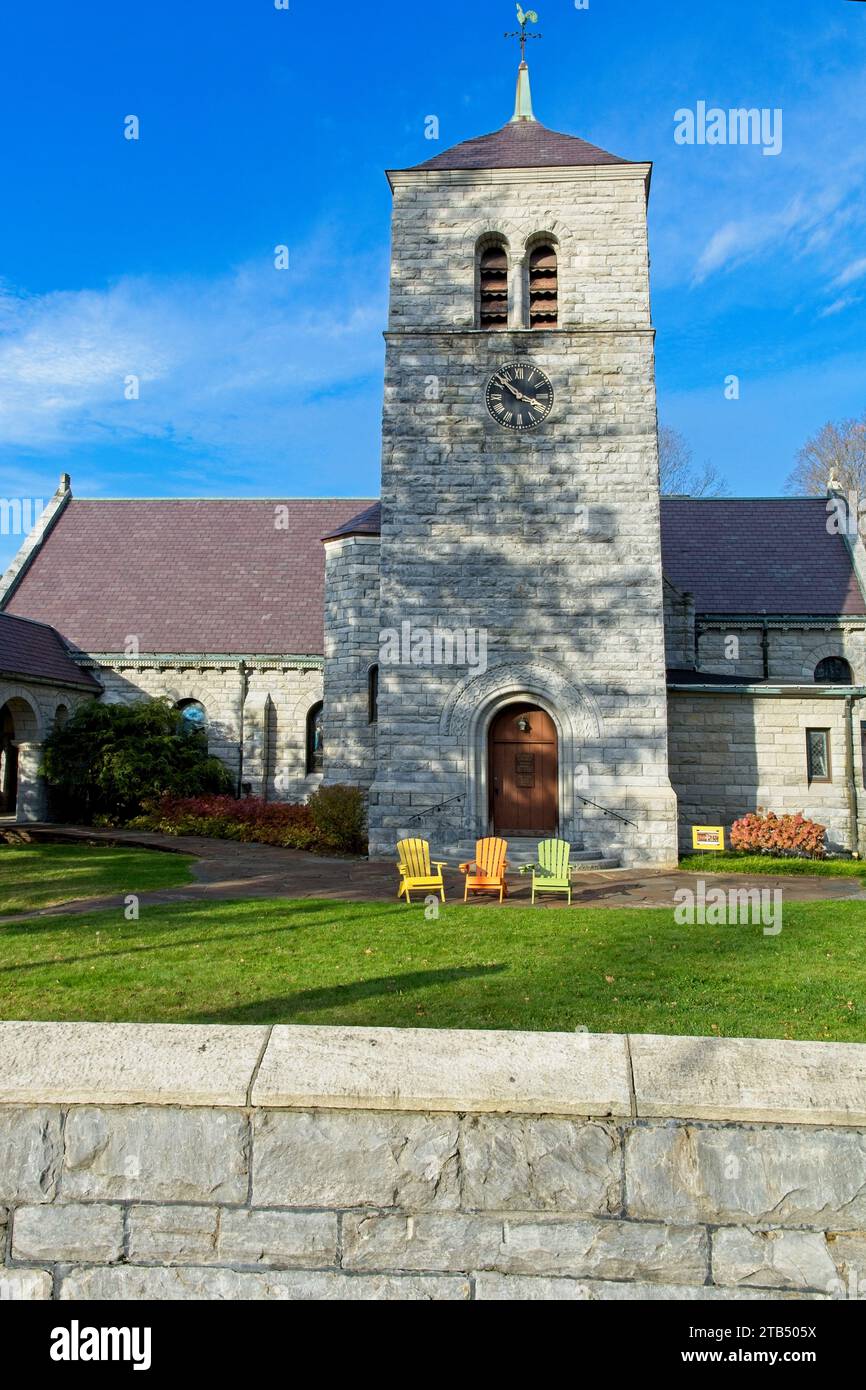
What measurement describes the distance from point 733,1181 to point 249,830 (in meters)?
17.5

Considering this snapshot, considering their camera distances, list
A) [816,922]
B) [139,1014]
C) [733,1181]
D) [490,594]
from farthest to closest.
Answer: [490,594]
[816,922]
[139,1014]
[733,1181]

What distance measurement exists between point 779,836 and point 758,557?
11227 millimetres

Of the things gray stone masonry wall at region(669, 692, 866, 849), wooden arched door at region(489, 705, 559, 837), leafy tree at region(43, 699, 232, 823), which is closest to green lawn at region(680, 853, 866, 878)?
gray stone masonry wall at region(669, 692, 866, 849)

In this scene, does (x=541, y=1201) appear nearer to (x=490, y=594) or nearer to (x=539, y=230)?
(x=490, y=594)

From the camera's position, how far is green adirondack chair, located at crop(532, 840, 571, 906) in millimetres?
11930

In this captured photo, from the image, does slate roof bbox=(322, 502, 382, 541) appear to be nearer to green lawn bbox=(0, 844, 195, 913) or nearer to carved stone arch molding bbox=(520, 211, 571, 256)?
carved stone arch molding bbox=(520, 211, 571, 256)

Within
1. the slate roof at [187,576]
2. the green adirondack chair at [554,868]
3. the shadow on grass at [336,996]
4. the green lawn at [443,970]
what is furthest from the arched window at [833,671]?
the shadow on grass at [336,996]

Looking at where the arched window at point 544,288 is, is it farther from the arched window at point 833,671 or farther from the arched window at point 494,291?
the arched window at point 833,671

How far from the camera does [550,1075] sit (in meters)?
3.50

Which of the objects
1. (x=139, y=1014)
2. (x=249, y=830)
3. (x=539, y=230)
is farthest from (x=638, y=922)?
(x=539, y=230)

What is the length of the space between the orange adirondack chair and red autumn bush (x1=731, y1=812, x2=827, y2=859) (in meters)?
6.86

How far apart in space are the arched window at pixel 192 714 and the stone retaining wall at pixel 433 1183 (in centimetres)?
2243

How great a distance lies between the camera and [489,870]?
12.4 metres
